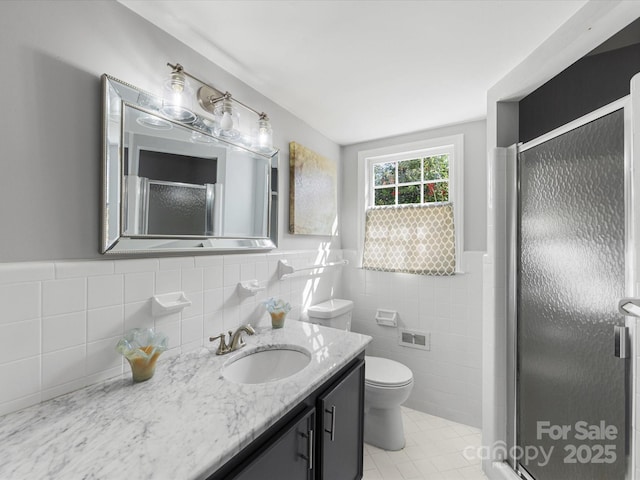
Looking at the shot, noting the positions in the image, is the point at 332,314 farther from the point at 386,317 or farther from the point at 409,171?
the point at 409,171

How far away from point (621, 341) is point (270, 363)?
4.53 ft

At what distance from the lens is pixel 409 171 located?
252 centimetres

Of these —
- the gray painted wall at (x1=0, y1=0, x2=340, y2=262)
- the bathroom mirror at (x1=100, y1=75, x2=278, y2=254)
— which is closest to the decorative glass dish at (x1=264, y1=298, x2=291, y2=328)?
the bathroom mirror at (x1=100, y1=75, x2=278, y2=254)

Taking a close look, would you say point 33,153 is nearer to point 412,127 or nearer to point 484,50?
point 484,50

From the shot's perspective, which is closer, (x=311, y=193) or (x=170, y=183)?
(x=170, y=183)

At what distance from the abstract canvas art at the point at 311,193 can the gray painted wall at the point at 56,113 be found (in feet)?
3.39

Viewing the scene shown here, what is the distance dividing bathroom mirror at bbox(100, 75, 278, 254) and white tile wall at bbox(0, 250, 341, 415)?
4.0 inches

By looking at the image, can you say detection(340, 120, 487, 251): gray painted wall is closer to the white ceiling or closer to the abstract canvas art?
the white ceiling

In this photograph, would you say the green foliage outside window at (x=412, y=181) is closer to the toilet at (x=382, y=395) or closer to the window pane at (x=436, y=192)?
the window pane at (x=436, y=192)

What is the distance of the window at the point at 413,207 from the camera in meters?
2.24

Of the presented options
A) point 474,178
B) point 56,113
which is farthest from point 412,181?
point 56,113

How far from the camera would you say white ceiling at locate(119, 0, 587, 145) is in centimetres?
114

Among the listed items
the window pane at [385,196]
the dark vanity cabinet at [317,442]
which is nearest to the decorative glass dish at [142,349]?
the dark vanity cabinet at [317,442]

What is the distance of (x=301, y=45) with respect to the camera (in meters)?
1.35
